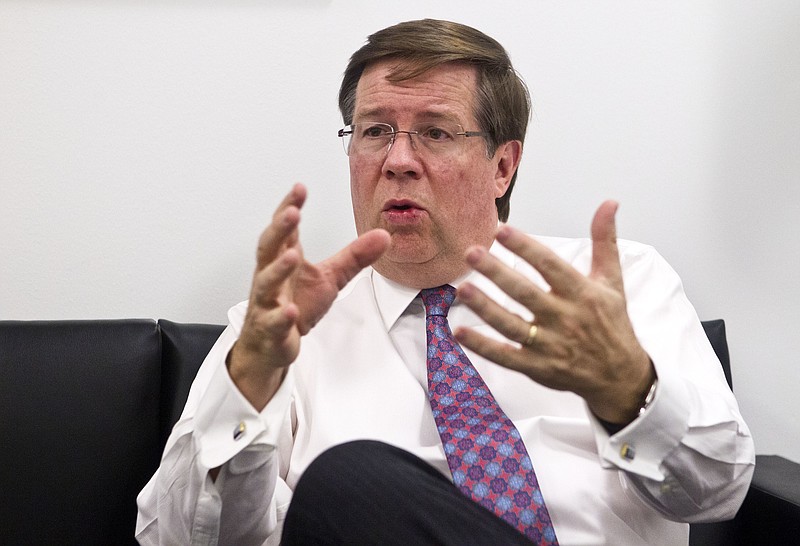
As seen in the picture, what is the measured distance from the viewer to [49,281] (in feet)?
5.78

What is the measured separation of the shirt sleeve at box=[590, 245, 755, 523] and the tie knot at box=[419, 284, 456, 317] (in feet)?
1.01

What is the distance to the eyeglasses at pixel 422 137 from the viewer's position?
1.51m

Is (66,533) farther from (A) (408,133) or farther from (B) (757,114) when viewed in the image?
(B) (757,114)

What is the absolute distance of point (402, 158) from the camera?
4.84 ft

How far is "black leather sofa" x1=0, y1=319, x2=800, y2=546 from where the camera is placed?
148cm

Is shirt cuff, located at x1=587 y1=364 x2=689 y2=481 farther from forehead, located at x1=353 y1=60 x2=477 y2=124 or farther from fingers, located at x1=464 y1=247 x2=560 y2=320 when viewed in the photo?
forehead, located at x1=353 y1=60 x2=477 y2=124

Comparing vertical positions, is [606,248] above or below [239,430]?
above

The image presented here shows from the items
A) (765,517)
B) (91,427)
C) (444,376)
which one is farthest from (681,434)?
(91,427)

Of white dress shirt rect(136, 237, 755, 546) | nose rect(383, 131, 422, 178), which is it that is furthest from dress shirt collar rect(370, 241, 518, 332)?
nose rect(383, 131, 422, 178)

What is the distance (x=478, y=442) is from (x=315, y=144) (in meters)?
0.83

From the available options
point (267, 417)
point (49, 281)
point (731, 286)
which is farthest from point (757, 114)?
point (49, 281)

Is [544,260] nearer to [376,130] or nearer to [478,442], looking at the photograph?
[478,442]

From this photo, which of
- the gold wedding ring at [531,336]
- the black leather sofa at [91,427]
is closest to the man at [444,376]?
the gold wedding ring at [531,336]

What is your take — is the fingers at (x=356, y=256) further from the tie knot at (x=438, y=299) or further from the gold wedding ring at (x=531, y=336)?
the tie knot at (x=438, y=299)
